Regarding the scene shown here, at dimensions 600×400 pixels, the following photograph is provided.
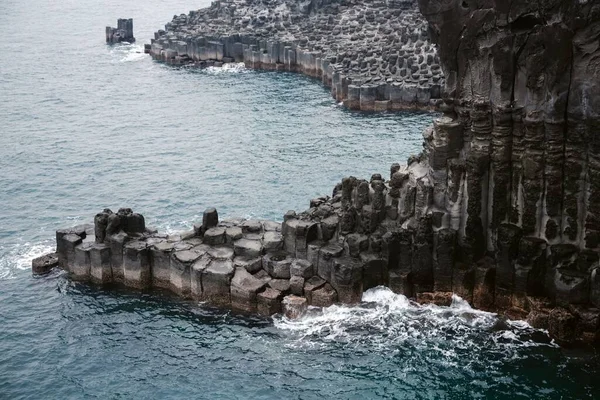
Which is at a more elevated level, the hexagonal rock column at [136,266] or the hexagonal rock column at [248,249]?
the hexagonal rock column at [248,249]

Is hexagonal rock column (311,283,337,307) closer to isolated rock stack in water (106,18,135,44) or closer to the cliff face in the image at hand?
the cliff face

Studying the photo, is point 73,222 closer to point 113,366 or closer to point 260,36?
point 113,366

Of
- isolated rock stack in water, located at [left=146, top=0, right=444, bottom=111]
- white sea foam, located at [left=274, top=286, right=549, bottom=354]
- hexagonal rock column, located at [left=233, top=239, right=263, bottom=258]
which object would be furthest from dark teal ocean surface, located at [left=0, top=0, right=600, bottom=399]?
hexagonal rock column, located at [left=233, top=239, right=263, bottom=258]

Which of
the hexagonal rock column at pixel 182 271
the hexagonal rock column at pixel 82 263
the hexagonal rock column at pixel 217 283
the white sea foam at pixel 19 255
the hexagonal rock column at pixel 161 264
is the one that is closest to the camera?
the hexagonal rock column at pixel 217 283

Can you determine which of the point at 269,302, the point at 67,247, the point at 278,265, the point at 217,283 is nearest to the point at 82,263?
the point at 67,247

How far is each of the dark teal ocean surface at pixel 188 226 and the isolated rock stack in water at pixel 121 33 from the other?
15769 millimetres

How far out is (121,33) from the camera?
128500 mm

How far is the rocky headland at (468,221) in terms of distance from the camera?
3634 centimetres

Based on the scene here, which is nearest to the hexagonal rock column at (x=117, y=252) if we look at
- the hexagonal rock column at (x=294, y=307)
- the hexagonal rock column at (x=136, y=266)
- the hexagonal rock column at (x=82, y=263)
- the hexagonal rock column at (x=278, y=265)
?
the hexagonal rock column at (x=136, y=266)

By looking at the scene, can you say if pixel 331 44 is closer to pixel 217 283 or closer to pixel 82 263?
pixel 82 263

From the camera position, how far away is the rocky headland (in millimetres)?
36344

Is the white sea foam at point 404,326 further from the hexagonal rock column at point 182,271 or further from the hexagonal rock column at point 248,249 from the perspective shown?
the hexagonal rock column at point 182,271

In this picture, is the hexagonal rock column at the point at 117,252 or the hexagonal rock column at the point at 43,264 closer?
the hexagonal rock column at the point at 117,252

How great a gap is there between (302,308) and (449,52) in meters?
14.5
